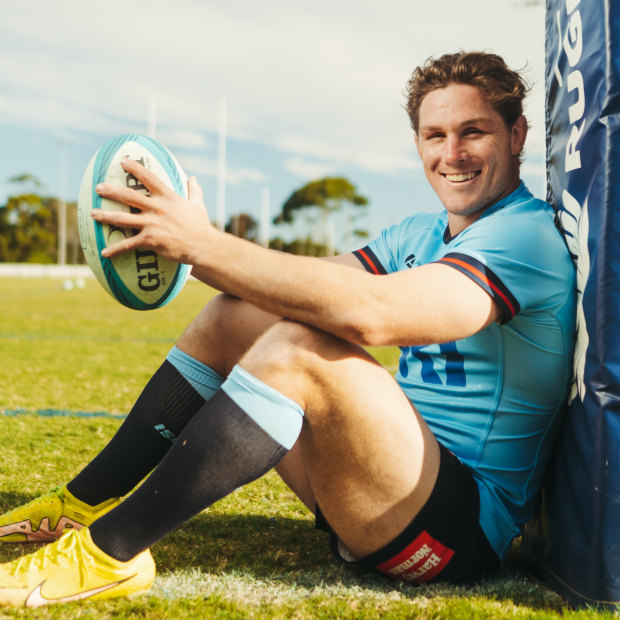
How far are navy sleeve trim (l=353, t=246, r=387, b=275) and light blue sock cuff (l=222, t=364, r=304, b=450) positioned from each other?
2.71 feet

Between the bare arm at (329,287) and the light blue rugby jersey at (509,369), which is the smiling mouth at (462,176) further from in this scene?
the bare arm at (329,287)

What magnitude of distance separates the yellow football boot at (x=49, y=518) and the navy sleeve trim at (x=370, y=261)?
38.4 inches

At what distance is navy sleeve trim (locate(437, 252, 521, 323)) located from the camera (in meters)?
1.38

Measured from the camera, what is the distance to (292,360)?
1.31 metres

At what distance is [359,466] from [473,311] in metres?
0.38

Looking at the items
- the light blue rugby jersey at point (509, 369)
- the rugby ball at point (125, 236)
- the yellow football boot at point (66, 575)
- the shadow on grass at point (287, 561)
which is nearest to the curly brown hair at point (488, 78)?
the light blue rugby jersey at point (509, 369)

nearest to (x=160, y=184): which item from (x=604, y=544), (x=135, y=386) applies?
(x=604, y=544)

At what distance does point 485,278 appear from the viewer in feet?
4.54

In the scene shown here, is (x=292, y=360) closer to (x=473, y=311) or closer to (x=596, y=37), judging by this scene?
(x=473, y=311)

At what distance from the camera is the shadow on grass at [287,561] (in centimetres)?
153

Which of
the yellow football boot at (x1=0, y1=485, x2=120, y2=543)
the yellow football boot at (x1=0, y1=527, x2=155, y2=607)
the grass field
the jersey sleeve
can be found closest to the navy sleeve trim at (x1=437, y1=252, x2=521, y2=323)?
the jersey sleeve

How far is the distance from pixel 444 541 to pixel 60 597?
803 millimetres

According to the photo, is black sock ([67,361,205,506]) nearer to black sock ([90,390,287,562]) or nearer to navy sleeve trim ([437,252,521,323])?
black sock ([90,390,287,562])

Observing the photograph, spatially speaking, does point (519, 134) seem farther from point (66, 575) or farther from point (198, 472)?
point (66, 575)
